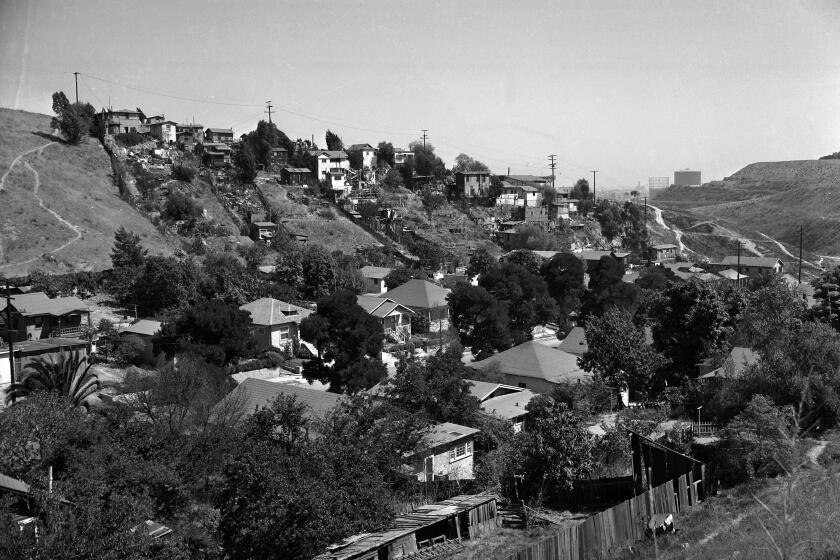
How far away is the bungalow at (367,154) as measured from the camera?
186 feet

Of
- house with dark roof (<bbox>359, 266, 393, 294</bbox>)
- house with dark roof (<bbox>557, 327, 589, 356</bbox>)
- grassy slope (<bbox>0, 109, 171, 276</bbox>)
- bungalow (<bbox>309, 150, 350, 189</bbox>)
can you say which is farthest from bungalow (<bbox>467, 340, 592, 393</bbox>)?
bungalow (<bbox>309, 150, 350, 189</bbox>)

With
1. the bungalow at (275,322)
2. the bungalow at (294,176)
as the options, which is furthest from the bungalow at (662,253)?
the bungalow at (275,322)

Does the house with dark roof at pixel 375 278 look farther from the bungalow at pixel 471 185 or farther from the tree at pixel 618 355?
the bungalow at pixel 471 185

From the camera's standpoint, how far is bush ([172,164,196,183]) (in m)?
44.2

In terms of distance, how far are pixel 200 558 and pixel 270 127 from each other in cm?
4957

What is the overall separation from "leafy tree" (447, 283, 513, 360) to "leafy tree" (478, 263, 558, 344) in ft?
4.55

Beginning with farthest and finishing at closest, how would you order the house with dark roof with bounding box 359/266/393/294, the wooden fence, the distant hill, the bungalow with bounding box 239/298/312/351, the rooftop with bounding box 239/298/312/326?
the distant hill → the house with dark roof with bounding box 359/266/393/294 → the rooftop with bounding box 239/298/312/326 → the bungalow with bounding box 239/298/312/351 → the wooden fence

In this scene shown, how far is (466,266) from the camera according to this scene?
42.1m

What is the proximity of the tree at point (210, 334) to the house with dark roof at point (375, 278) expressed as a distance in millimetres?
Answer: 13555

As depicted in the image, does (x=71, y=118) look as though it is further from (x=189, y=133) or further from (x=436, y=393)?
(x=436, y=393)

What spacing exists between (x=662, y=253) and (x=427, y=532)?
45.9 m

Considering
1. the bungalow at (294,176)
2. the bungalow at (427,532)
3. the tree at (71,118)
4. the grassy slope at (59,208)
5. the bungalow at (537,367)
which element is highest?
the tree at (71,118)

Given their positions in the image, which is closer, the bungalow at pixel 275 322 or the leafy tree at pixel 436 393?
the leafy tree at pixel 436 393

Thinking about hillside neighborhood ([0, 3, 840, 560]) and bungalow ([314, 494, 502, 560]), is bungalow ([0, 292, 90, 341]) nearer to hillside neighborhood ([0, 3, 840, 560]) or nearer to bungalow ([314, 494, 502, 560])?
hillside neighborhood ([0, 3, 840, 560])
